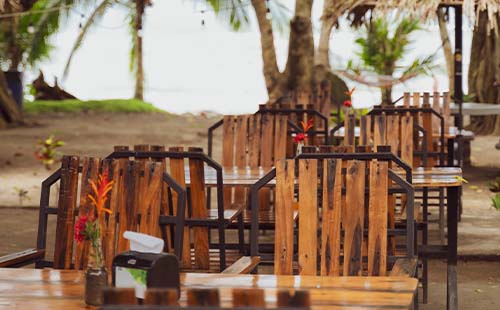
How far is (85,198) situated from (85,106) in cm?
1547

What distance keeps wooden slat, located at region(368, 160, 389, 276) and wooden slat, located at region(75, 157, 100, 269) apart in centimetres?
88

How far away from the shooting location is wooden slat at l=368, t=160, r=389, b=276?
3672 mm

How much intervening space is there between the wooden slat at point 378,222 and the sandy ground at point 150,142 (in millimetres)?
1964

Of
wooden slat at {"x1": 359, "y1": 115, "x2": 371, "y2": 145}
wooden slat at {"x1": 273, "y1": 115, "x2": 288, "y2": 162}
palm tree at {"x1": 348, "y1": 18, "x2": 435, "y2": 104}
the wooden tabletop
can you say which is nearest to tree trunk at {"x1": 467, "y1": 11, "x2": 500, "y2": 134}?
palm tree at {"x1": 348, "y1": 18, "x2": 435, "y2": 104}

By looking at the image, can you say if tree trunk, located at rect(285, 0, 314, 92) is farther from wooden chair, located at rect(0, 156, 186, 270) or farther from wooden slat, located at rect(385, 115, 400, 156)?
wooden chair, located at rect(0, 156, 186, 270)

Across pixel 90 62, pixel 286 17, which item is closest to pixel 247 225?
pixel 286 17

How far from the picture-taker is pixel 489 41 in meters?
15.6

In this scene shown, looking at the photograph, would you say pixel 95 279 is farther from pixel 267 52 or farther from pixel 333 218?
pixel 267 52

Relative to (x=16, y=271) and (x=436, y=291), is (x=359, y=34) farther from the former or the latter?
(x=16, y=271)

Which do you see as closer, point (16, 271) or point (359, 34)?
point (16, 271)

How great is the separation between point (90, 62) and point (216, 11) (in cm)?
2119

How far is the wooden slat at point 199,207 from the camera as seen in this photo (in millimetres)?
4445

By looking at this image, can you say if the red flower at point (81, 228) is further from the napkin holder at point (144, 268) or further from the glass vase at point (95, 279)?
the napkin holder at point (144, 268)

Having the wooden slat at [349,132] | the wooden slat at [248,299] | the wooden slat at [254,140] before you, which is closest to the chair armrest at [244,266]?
the wooden slat at [248,299]
